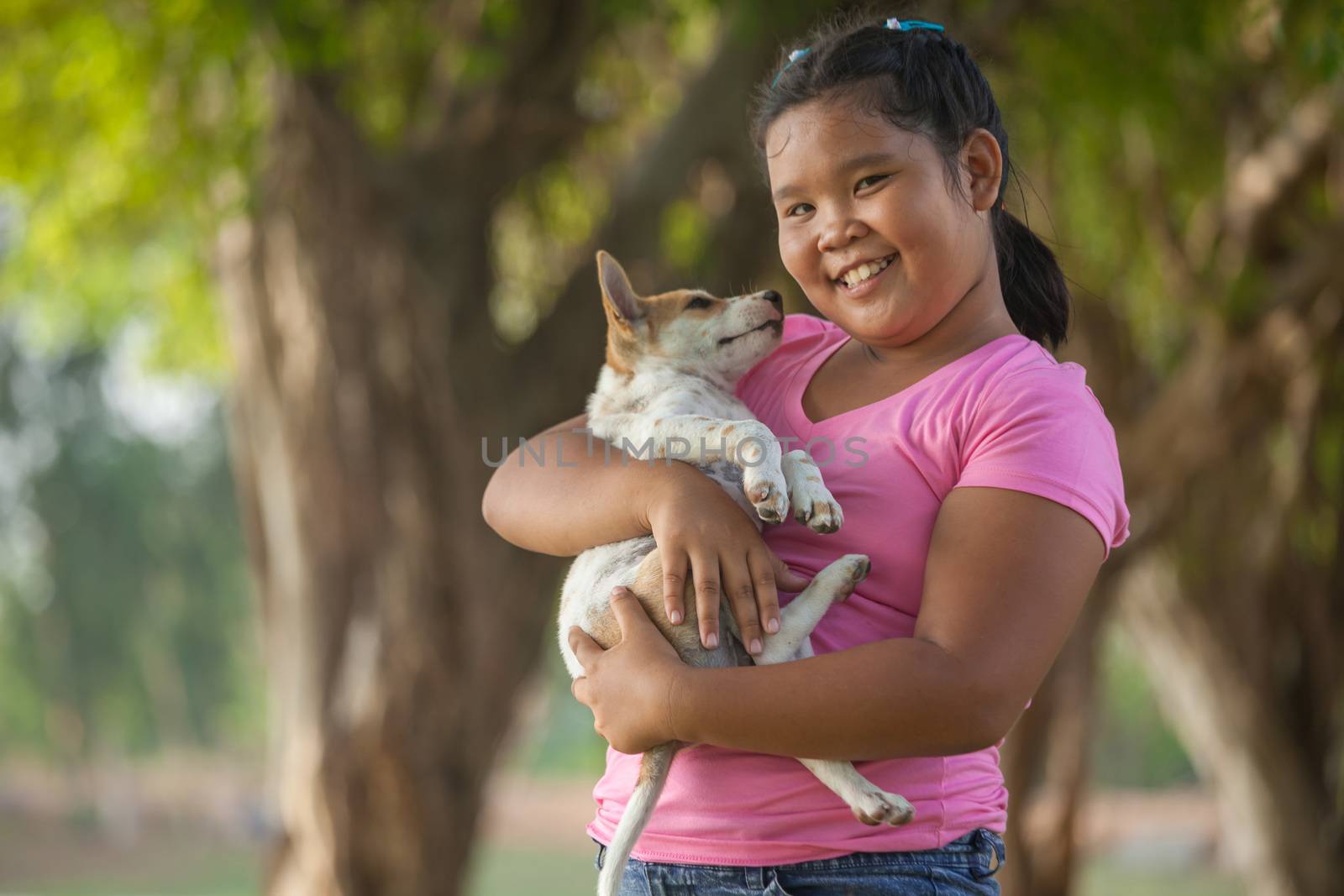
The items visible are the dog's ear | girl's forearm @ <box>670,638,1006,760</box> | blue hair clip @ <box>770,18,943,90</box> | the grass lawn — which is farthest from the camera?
the grass lawn

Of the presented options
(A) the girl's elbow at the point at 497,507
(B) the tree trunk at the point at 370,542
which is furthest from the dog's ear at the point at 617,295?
(B) the tree trunk at the point at 370,542

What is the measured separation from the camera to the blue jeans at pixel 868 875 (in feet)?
5.09

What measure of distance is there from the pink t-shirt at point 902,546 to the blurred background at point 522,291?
0.75 meters

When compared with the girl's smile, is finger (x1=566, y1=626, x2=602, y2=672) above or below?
below

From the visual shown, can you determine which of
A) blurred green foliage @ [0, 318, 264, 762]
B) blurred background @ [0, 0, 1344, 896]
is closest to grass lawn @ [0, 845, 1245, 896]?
blurred green foliage @ [0, 318, 264, 762]

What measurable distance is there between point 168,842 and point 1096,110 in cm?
2476

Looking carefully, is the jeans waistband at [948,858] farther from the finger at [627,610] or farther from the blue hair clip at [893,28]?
the blue hair clip at [893,28]

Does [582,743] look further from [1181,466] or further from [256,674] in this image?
[1181,466]

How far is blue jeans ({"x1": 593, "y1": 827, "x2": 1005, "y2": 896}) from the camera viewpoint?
1.55 metres

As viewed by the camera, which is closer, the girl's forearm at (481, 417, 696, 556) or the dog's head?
the girl's forearm at (481, 417, 696, 556)

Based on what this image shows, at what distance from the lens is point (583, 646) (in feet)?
5.96

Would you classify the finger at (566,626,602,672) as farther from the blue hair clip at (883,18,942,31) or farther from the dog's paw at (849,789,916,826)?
the blue hair clip at (883,18,942,31)

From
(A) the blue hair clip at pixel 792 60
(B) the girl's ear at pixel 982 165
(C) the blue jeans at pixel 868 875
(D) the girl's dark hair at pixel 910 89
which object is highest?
(A) the blue hair clip at pixel 792 60

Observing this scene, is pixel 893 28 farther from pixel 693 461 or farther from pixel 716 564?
pixel 716 564
